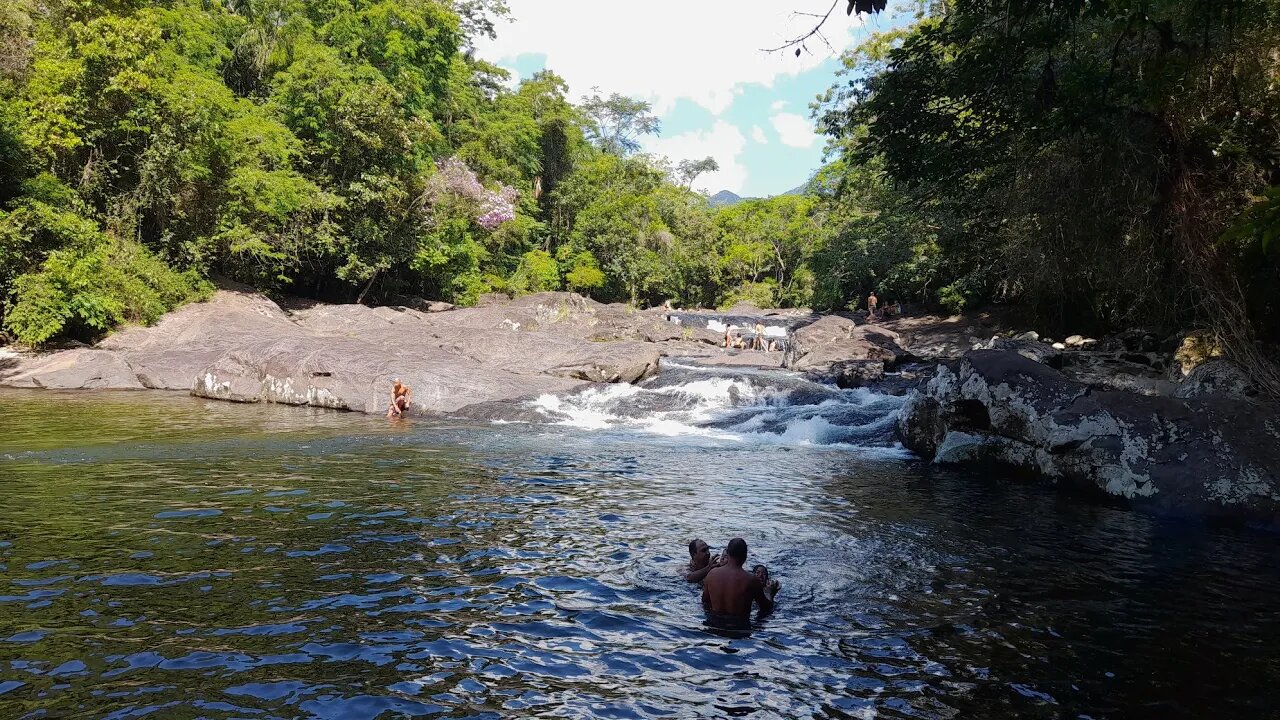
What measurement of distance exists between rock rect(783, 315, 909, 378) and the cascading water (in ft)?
10.4

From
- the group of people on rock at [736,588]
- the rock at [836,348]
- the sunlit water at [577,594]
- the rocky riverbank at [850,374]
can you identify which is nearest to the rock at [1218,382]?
the rocky riverbank at [850,374]

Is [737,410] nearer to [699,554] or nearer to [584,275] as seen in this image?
[699,554]

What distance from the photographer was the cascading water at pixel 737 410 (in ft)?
48.8

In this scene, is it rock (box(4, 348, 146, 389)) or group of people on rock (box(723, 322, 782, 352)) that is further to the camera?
group of people on rock (box(723, 322, 782, 352))

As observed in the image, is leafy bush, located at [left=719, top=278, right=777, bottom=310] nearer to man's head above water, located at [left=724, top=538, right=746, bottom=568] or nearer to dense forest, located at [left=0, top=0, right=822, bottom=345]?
dense forest, located at [left=0, top=0, right=822, bottom=345]

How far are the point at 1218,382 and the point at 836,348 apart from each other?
1319cm

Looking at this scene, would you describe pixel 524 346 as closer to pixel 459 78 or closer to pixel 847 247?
pixel 847 247

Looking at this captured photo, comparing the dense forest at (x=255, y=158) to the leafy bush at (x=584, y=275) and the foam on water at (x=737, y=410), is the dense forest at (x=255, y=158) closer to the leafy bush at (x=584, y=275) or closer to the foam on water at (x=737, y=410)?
the leafy bush at (x=584, y=275)

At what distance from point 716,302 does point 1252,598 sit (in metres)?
52.3

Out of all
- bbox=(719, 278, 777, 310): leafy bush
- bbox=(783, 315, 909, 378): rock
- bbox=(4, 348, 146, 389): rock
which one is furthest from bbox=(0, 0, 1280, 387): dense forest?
bbox=(719, 278, 777, 310): leafy bush

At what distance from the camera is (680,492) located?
984 cm

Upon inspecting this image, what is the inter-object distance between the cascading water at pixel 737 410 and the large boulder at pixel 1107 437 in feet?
5.75

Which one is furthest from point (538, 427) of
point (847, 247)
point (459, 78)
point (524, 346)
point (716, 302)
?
point (716, 302)

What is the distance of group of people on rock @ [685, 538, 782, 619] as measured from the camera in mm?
5559
